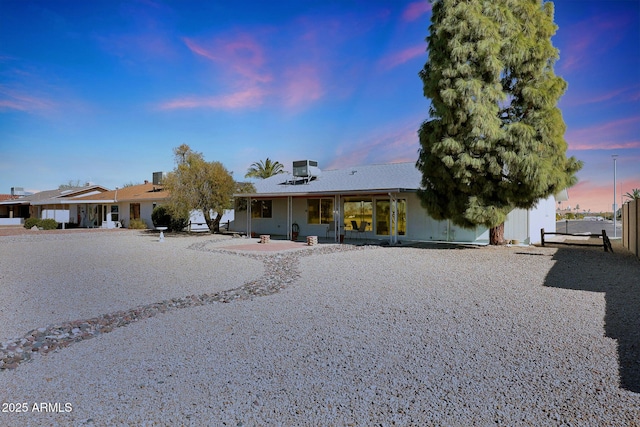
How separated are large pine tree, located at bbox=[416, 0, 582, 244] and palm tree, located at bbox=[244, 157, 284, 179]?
2727cm

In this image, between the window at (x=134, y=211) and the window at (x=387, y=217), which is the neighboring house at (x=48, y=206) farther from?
the window at (x=387, y=217)

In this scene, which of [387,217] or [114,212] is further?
[114,212]

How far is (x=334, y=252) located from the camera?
45.9ft

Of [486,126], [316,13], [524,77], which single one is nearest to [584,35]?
[524,77]

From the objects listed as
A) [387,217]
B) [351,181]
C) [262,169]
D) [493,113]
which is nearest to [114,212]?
[262,169]

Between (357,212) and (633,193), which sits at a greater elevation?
(633,193)

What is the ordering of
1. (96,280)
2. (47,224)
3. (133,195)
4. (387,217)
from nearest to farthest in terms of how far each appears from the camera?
1. (96,280)
2. (387,217)
3. (47,224)
4. (133,195)

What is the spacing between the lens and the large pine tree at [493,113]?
43.7 ft

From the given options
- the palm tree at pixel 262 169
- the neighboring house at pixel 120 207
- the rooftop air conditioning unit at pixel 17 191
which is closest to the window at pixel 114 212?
the neighboring house at pixel 120 207

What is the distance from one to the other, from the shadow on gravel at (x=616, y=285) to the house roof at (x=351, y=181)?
7817 mm

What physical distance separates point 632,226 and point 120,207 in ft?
107

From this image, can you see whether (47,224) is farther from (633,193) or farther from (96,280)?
(633,193)

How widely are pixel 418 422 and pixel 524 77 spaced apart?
1485cm

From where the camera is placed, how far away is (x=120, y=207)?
31.2 metres
